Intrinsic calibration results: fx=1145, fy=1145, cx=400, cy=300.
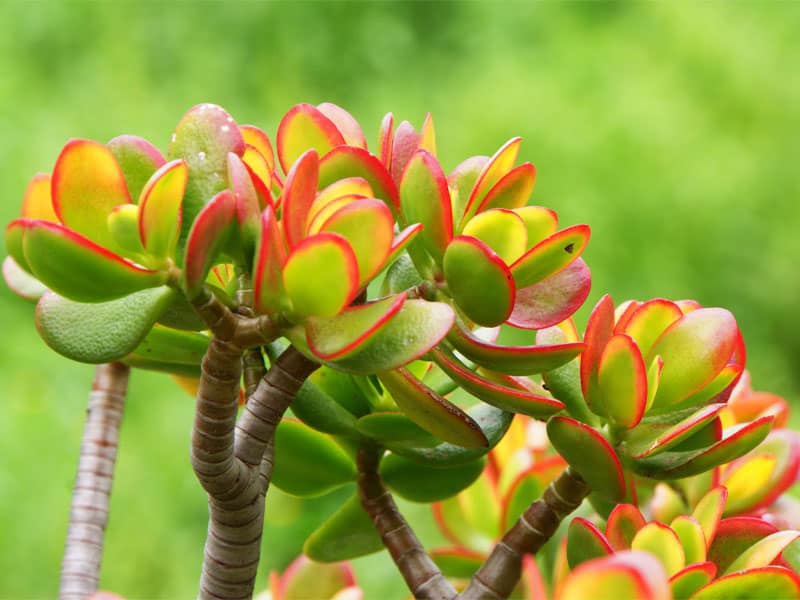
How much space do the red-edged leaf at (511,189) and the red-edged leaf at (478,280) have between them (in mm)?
52

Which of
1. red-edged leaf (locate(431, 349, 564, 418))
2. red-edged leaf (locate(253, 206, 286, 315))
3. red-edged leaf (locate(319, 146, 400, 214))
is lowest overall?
red-edged leaf (locate(431, 349, 564, 418))

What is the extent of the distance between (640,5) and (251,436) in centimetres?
365

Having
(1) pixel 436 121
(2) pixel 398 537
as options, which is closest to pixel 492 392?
(2) pixel 398 537

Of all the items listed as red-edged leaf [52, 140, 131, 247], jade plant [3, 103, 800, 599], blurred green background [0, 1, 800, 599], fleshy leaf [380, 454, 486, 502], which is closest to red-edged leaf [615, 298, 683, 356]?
jade plant [3, 103, 800, 599]

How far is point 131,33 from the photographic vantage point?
365 cm

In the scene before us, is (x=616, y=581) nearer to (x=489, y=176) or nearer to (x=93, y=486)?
(x=489, y=176)

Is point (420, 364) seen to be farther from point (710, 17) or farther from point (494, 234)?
point (710, 17)

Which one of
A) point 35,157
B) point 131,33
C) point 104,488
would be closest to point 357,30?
point 131,33

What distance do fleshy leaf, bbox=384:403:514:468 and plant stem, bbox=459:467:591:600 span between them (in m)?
0.03

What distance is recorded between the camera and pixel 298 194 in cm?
38

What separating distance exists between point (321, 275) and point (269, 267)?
0.02 meters

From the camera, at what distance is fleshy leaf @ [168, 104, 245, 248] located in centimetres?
40

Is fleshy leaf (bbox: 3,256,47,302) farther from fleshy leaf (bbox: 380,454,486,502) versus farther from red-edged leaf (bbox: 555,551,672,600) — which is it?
red-edged leaf (bbox: 555,551,672,600)

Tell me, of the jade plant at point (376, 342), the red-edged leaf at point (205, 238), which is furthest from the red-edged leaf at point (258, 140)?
the red-edged leaf at point (205, 238)
